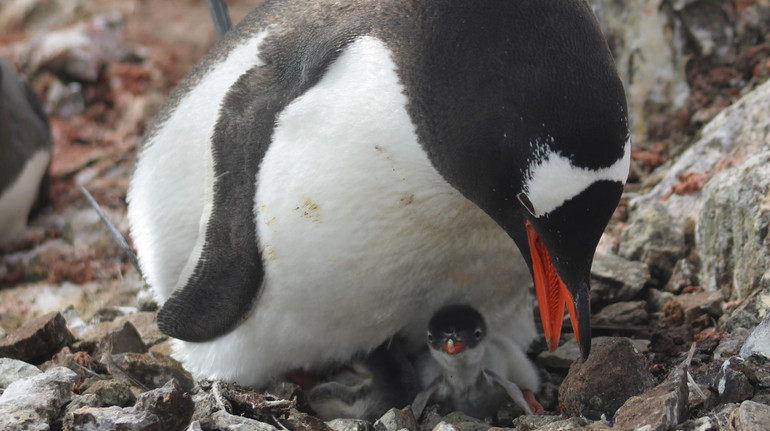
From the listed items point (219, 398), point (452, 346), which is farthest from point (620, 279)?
point (219, 398)

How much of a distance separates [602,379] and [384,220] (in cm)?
79

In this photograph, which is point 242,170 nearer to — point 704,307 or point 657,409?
point 657,409

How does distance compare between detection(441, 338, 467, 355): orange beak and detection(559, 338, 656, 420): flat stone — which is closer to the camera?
detection(559, 338, 656, 420): flat stone

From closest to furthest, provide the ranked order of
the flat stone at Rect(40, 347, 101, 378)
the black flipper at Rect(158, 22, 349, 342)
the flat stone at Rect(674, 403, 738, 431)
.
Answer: the flat stone at Rect(674, 403, 738, 431)
the black flipper at Rect(158, 22, 349, 342)
the flat stone at Rect(40, 347, 101, 378)

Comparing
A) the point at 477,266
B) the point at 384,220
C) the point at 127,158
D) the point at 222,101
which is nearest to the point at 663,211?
the point at 477,266

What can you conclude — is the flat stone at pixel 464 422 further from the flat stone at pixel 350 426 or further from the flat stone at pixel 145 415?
the flat stone at pixel 145 415

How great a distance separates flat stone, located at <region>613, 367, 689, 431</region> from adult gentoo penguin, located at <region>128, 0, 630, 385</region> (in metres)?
0.23

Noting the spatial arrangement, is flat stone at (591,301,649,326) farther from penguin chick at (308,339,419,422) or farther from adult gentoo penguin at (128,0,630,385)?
penguin chick at (308,339,419,422)

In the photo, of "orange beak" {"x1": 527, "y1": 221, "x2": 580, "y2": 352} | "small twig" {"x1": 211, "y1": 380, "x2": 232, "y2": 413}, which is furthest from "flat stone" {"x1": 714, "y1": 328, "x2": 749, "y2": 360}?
"small twig" {"x1": 211, "y1": 380, "x2": 232, "y2": 413}

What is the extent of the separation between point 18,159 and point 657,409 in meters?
4.85

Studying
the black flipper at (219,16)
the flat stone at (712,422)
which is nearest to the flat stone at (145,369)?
the black flipper at (219,16)

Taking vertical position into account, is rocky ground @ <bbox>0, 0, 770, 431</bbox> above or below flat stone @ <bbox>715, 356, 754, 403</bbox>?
below

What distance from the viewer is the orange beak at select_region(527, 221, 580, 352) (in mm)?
2678

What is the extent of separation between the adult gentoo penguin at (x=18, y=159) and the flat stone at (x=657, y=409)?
4.44 meters
